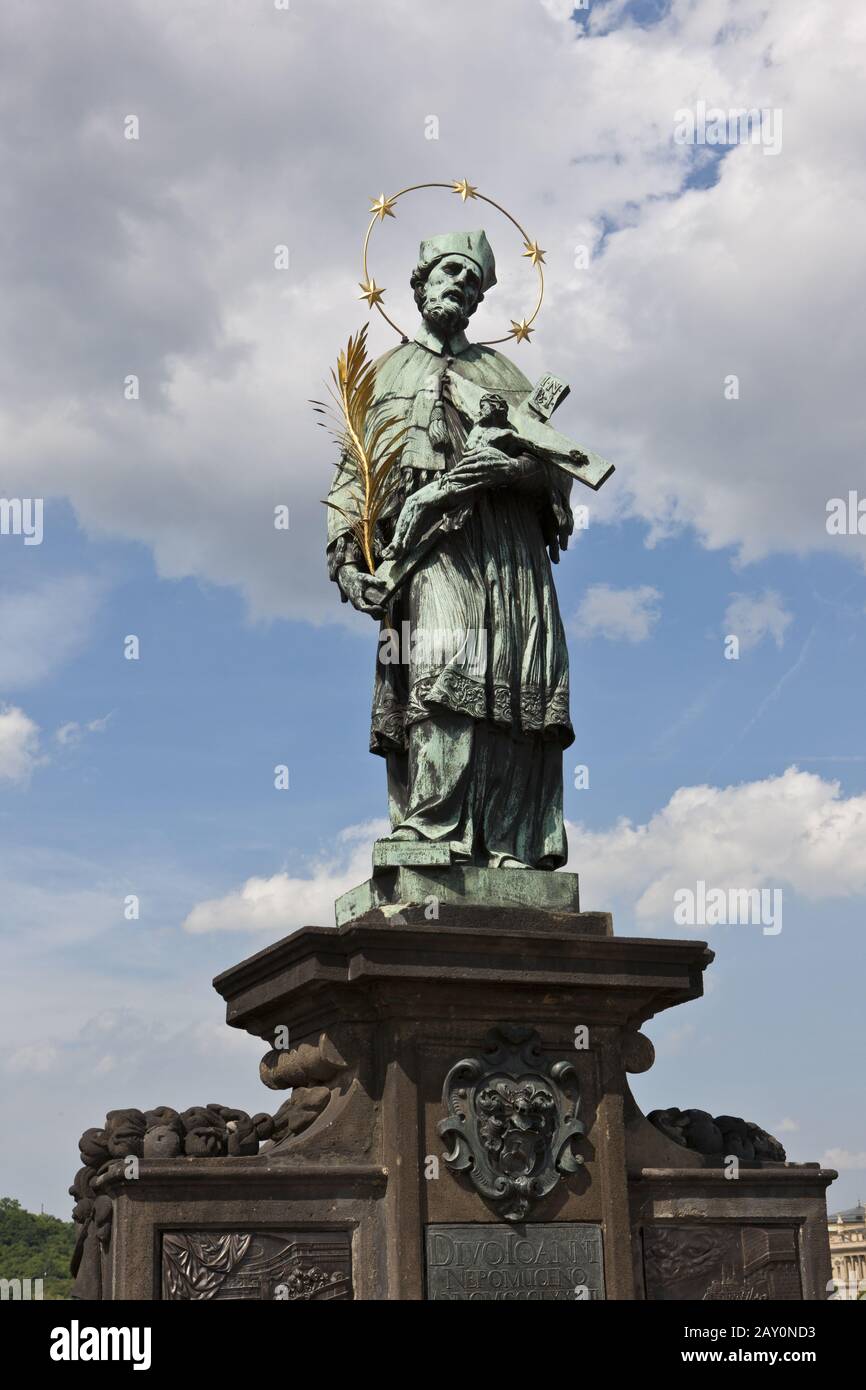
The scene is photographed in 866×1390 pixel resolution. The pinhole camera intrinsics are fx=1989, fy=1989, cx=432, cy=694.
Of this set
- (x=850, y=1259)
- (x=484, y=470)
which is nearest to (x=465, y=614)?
(x=484, y=470)

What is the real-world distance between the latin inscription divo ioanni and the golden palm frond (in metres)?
4.02

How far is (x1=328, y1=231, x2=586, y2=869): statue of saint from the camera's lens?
11.8 metres

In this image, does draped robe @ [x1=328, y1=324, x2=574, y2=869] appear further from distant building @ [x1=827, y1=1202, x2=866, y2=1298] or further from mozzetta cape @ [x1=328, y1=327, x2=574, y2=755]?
distant building @ [x1=827, y1=1202, x2=866, y2=1298]

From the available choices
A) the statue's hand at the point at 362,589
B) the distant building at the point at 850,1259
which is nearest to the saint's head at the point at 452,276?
the statue's hand at the point at 362,589

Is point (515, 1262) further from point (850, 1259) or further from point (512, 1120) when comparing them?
point (850, 1259)

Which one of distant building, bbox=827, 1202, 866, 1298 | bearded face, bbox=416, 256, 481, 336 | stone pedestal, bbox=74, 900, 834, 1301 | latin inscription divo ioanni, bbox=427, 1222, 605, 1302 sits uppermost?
bearded face, bbox=416, 256, 481, 336

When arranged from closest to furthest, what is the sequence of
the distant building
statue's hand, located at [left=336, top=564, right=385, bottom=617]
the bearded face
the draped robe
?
the draped robe < statue's hand, located at [left=336, top=564, right=385, bottom=617] < the bearded face < the distant building

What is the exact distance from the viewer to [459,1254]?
10.7 m

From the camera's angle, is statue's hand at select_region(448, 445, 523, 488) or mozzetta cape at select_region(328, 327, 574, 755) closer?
mozzetta cape at select_region(328, 327, 574, 755)

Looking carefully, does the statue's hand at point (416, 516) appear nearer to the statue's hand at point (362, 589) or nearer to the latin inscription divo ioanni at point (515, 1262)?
the statue's hand at point (362, 589)

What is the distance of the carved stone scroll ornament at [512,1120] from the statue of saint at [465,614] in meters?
1.19

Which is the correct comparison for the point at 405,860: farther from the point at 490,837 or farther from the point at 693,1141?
the point at 693,1141

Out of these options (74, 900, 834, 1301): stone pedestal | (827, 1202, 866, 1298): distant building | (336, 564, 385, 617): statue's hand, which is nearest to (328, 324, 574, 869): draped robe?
(336, 564, 385, 617): statue's hand

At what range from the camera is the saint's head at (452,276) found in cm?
1280
